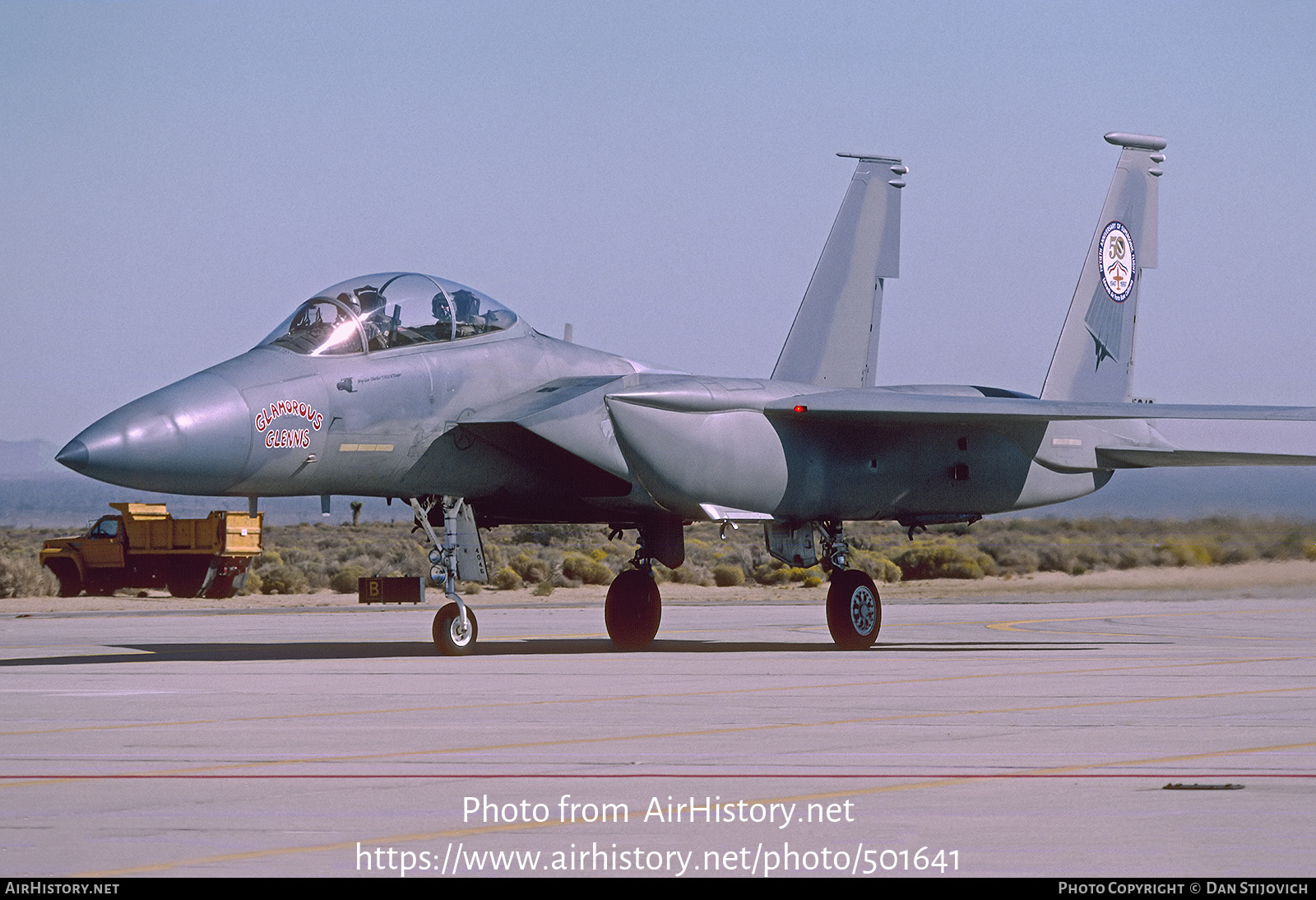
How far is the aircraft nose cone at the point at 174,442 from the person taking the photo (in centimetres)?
1251

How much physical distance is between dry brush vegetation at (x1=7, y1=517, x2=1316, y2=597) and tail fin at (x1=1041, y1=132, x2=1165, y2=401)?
6190 mm

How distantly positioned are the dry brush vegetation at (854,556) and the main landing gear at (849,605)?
9.05 meters

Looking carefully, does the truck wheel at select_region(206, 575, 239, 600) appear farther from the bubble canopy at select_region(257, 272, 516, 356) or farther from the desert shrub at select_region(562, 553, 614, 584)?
the bubble canopy at select_region(257, 272, 516, 356)

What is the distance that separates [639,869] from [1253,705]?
6.83m

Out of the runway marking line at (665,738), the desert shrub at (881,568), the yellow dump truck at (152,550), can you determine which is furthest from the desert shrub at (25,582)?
the runway marking line at (665,738)

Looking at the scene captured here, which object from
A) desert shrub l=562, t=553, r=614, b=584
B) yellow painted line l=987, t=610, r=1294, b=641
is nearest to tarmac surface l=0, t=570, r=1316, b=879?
yellow painted line l=987, t=610, r=1294, b=641

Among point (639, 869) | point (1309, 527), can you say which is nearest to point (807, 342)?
point (1309, 527)

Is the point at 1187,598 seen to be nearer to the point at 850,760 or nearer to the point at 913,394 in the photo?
the point at 913,394

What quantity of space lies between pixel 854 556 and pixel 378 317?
23.5 meters

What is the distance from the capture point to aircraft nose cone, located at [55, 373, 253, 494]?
41.0 feet

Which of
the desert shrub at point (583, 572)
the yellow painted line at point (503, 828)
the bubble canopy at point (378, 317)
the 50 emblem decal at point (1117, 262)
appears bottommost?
the desert shrub at point (583, 572)

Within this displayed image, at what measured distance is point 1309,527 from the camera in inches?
1029

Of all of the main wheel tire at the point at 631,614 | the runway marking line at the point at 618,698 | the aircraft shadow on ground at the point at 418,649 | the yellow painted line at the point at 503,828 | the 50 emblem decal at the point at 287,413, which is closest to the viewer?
the yellow painted line at the point at 503,828

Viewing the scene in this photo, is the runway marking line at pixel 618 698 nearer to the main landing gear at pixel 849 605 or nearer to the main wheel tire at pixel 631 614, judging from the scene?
the main landing gear at pixel 849 605
